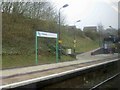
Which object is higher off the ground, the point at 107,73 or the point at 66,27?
the point at 66,27

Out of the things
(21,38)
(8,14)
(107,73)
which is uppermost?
(8,14)

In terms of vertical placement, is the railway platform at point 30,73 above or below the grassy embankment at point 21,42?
below

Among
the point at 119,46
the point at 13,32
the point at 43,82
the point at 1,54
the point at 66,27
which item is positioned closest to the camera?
the point at 43,82

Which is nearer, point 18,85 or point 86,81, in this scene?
point 18,85

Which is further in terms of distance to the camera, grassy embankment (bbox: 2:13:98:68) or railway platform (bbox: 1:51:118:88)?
grassy embankment (bbox: 2:13:98:68)

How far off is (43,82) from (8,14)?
28.0 metres

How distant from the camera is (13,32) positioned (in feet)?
123

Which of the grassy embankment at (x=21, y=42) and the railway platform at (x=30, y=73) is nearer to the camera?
the railway platform at (x=30, y=73)

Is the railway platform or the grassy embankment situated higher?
the grassy embankment

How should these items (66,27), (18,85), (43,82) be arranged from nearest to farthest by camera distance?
(18,85) → (43,82) → (66,27)

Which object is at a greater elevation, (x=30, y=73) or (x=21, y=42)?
(x=21, y=42)

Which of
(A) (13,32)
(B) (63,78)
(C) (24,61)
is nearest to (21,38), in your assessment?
(A) (13,32)

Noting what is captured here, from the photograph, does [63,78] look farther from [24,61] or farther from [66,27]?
[66,27]

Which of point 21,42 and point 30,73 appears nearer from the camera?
point 30,73
